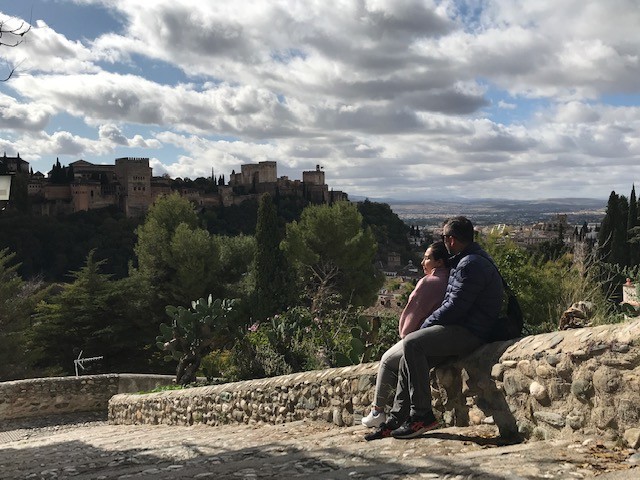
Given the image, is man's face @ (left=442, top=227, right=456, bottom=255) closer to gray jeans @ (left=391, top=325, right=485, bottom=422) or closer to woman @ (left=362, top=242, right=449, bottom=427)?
woman @ (left=362, top=242, right=449, bottom=427)

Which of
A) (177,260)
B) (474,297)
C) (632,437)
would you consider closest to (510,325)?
(474,297)

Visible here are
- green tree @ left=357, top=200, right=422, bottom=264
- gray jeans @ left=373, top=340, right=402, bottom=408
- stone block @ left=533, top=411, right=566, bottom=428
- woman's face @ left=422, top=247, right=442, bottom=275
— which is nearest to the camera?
stone block @ left=533, top=411, right=566, bottom=428

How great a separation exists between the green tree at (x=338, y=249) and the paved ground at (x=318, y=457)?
836 inches

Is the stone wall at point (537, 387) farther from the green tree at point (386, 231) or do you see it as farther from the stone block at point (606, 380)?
the green tree at point (386, 231)

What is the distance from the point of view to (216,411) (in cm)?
711

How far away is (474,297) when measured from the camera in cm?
376

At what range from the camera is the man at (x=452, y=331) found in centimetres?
377

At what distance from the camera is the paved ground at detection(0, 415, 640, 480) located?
280 centimetres

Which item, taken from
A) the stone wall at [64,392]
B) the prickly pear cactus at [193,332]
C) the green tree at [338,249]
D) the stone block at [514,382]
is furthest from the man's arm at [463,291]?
the green tree at [338,249]

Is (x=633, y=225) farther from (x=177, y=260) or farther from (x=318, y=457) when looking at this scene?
(x=318, y=457)

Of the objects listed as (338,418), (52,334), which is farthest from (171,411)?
(52,334)

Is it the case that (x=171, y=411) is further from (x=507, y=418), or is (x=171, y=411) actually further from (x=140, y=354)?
(x=140, y=354)

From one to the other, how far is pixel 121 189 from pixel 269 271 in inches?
2493

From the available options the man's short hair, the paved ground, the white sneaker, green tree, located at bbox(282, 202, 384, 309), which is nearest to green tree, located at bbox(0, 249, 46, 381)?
green tree, located at bbox(282, 202, 384, 309)
